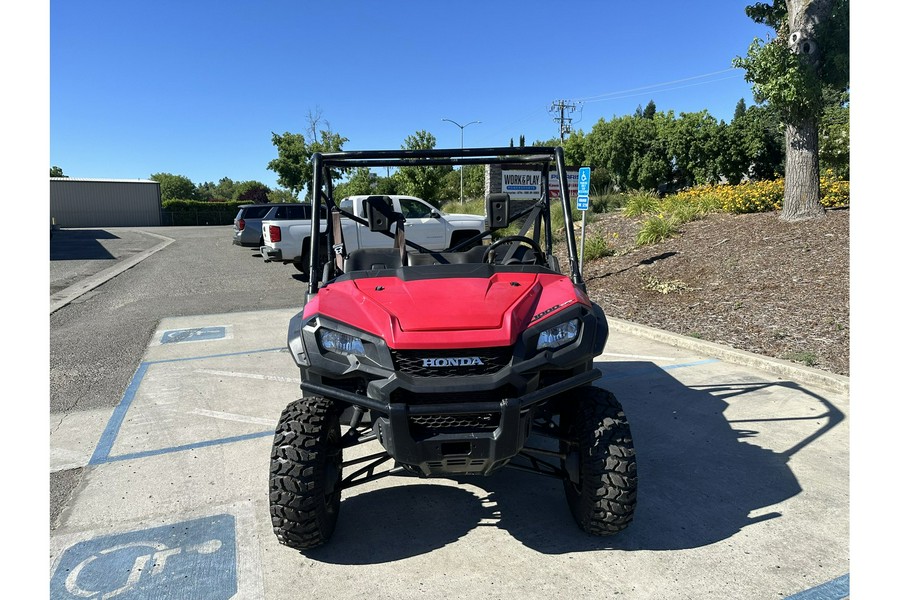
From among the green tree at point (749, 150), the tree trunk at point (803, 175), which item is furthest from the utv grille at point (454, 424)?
the green tree at point (749, 150)

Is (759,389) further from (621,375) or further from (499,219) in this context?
(499,219)

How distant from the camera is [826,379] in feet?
17.2

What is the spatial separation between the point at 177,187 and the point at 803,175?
9936cm

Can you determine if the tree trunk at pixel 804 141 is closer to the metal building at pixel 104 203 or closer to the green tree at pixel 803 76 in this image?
the green tree at pixel 803 76

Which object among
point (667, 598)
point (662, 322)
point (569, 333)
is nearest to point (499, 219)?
point (569, 333)

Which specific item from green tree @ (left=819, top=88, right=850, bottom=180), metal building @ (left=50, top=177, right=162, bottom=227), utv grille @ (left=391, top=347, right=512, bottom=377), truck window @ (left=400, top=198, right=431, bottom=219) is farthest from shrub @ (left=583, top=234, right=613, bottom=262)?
metal building @ (left=50, top=177, right=162, bottom=227)

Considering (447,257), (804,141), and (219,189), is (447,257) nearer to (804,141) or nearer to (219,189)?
(804,141)

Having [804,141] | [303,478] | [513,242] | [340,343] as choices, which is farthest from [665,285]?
[303,478]

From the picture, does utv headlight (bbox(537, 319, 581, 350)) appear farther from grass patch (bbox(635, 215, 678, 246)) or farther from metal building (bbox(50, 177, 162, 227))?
metal building (bbox(50, 177, 162, 227))

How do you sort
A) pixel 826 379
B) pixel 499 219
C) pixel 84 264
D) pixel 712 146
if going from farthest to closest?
pixel 712 146
pixel 84 264
pixel 826 379
pixel 499 219

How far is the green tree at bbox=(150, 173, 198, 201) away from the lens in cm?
9350

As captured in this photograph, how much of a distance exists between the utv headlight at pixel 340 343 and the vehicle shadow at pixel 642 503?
105 centimetres

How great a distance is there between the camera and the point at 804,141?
1126 cm
